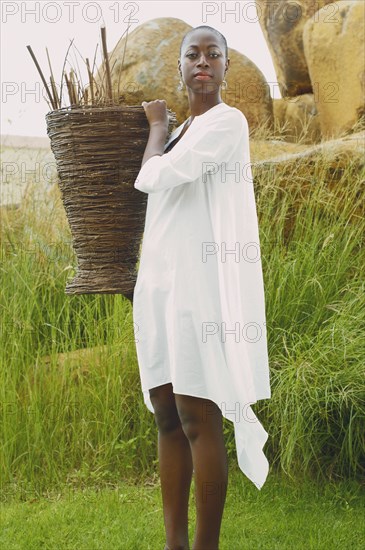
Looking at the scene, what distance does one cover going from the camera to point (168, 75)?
8.30 meters

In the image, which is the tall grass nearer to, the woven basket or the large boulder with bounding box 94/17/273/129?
the woven basket

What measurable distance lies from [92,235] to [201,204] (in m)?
0.48

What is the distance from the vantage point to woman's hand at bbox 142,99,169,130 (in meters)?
3.05

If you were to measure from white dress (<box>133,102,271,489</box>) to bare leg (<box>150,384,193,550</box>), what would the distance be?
0.16 m

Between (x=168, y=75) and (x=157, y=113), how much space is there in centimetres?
542

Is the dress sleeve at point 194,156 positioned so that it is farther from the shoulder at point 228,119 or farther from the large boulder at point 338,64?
the large boulder at point 338,64

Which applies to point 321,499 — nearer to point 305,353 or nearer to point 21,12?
point 305,353

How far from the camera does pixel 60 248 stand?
5.83 meters

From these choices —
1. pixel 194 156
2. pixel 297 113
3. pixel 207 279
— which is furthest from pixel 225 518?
pixel 297 113

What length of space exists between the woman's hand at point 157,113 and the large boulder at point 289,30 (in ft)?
21.8

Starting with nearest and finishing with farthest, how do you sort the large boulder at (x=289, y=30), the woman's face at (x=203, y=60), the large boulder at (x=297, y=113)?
the woman's face at (x=203, y=60) → the large boulder at (x=297, y=113) → the large boulder at (x=289, y=30)

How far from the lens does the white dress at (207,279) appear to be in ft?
9.57

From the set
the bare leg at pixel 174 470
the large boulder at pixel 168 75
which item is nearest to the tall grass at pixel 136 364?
the bare leg at pixel 174 470

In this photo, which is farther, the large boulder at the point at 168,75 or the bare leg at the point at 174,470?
the large boulder at the point at 168,75
